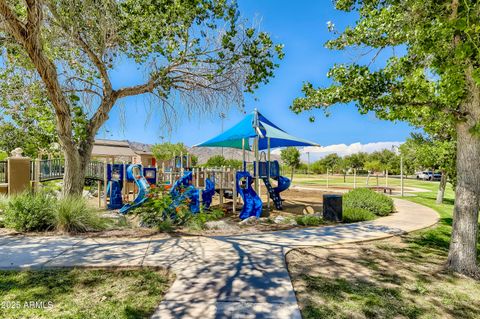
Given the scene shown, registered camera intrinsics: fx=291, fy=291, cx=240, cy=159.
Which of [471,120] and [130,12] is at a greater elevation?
[130,12]

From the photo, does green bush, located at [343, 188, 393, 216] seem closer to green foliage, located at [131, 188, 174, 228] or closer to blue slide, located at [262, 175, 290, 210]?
blue slide, located at [262, 175, 290, 210]

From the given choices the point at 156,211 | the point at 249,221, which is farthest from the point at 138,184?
the point at 249,221

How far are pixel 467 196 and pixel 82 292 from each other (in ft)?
18.8

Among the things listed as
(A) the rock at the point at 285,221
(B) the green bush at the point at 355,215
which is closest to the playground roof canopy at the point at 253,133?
(A) the rock at the point at 285,221

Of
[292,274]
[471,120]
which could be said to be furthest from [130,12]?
[471,120]

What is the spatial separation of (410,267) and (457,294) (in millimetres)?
950

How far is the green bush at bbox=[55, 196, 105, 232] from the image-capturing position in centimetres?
655

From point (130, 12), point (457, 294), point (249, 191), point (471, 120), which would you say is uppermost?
point (130, 12)

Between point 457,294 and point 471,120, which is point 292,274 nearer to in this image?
point 457,294

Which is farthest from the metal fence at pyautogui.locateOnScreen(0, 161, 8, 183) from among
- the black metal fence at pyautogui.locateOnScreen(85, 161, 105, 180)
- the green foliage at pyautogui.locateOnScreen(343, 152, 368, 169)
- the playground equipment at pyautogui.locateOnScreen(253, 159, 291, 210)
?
the green foliage at pyautogui.locateOnScreen(343, 152, 368, 169)

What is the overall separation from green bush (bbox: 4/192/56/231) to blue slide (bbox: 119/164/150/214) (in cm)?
262

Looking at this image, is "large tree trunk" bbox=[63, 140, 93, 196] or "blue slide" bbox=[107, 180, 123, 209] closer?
"large tree trunk" bbox=[63, 140, 93, 196]

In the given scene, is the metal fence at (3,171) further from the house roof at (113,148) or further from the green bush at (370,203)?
the house roof at (113,148)

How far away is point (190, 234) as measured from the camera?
6.62 m
